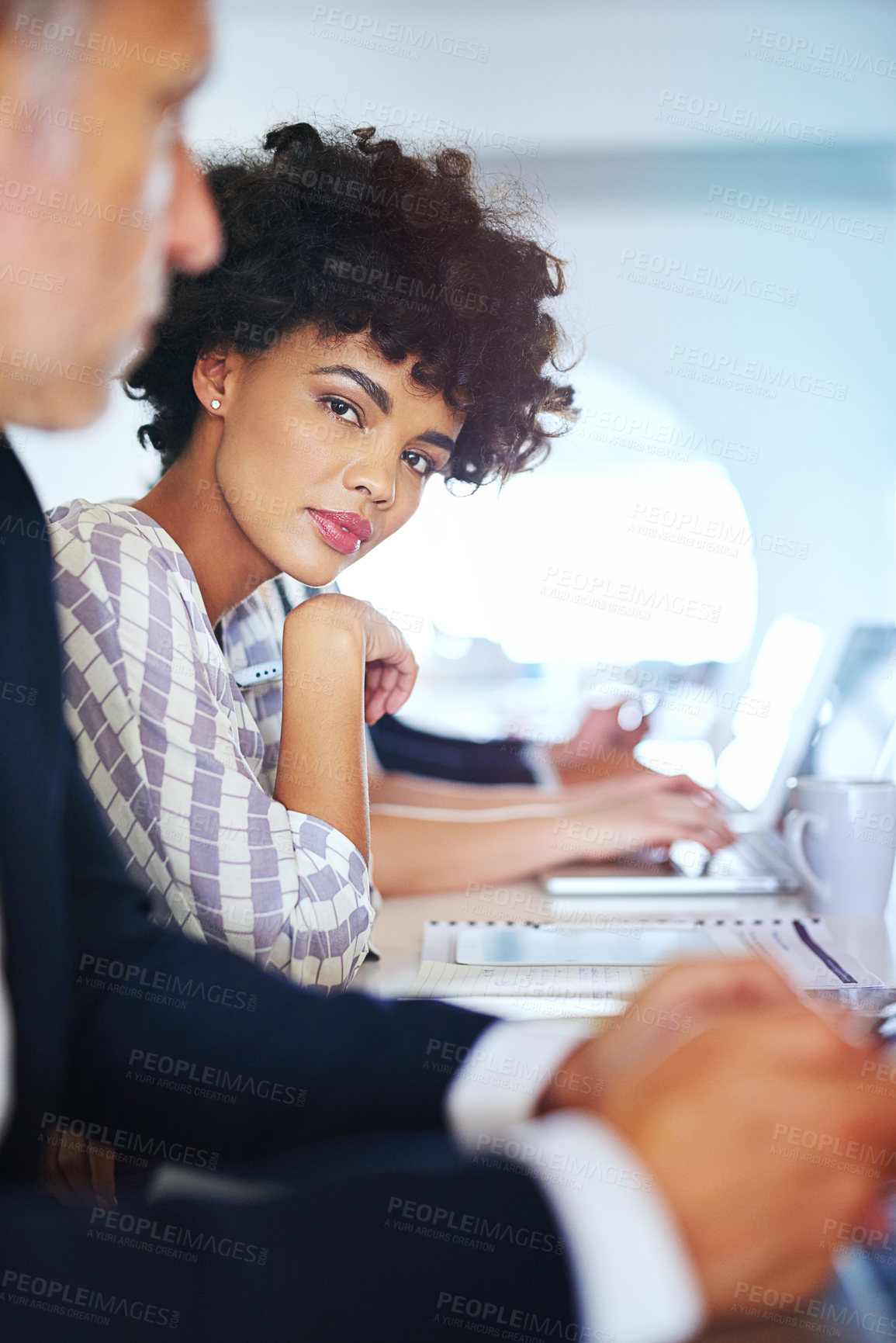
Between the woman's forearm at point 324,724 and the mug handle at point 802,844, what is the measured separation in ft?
1.35

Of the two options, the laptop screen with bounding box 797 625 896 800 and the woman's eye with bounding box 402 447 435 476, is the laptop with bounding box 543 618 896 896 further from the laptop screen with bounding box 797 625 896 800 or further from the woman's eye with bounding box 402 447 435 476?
the woman's eye with bounding box 402 447 435 476

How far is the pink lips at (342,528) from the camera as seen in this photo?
707 mm

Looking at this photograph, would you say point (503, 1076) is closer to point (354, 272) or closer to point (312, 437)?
point (312, 437)

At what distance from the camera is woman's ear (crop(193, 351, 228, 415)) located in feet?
2.27

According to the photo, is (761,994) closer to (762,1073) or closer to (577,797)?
(762,1073)

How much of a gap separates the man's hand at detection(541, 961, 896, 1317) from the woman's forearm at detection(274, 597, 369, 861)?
11.5 inches

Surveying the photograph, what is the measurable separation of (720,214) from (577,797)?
0.61 meters

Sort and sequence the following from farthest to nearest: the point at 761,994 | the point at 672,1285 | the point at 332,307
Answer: the point at 332,307 → the point at 761,994 → the point at 672,1285

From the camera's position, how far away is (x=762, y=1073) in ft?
1.37

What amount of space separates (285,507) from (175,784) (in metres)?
0.24

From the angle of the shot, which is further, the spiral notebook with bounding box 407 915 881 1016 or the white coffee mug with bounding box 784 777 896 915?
the white coffee mug with bounding box 784 777 896 915

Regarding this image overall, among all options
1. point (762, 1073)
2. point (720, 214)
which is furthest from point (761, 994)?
point (720, 214)

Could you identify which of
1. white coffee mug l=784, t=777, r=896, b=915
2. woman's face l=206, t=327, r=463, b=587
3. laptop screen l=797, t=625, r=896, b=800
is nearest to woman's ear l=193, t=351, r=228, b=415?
woman's face l=206, t=327, r=463, b=587

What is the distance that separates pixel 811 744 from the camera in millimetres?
1110
